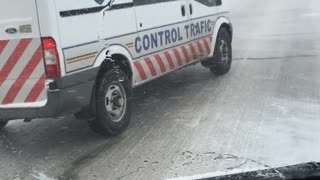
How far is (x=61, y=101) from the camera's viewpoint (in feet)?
17.3

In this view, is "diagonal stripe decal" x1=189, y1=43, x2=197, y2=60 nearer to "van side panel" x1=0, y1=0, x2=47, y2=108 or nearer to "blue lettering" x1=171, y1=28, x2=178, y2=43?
"blue lettering" x1=171, y1=28, x2=178, y2=43

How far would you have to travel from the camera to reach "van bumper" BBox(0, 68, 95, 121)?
5258mm

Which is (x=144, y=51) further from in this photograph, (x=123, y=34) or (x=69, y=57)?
(x=69, y=57)

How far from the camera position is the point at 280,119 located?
6387 mm

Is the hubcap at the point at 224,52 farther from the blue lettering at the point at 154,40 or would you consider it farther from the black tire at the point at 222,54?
the blue lettering at the point at 154,40

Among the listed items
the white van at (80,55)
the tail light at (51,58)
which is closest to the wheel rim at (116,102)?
the white van at (80,55)

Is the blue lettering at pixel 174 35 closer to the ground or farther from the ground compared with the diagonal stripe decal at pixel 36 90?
farther from the ground

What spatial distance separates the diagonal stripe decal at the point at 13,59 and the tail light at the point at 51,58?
183 mm

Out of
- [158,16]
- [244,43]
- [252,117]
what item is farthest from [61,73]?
[244,43]

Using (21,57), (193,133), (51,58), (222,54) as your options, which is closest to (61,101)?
(51,58)

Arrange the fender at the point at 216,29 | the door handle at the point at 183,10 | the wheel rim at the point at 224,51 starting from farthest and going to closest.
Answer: the wheel rim at the point at 224,51 < the fender at the point at 216,29 < the door handle at the point at 183,10

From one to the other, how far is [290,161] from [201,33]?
348 cm

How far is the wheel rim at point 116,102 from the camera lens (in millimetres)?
5922

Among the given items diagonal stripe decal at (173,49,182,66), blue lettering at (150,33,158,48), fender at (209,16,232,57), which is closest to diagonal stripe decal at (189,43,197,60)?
diagonal stripe decal at (173,49,182,66)
